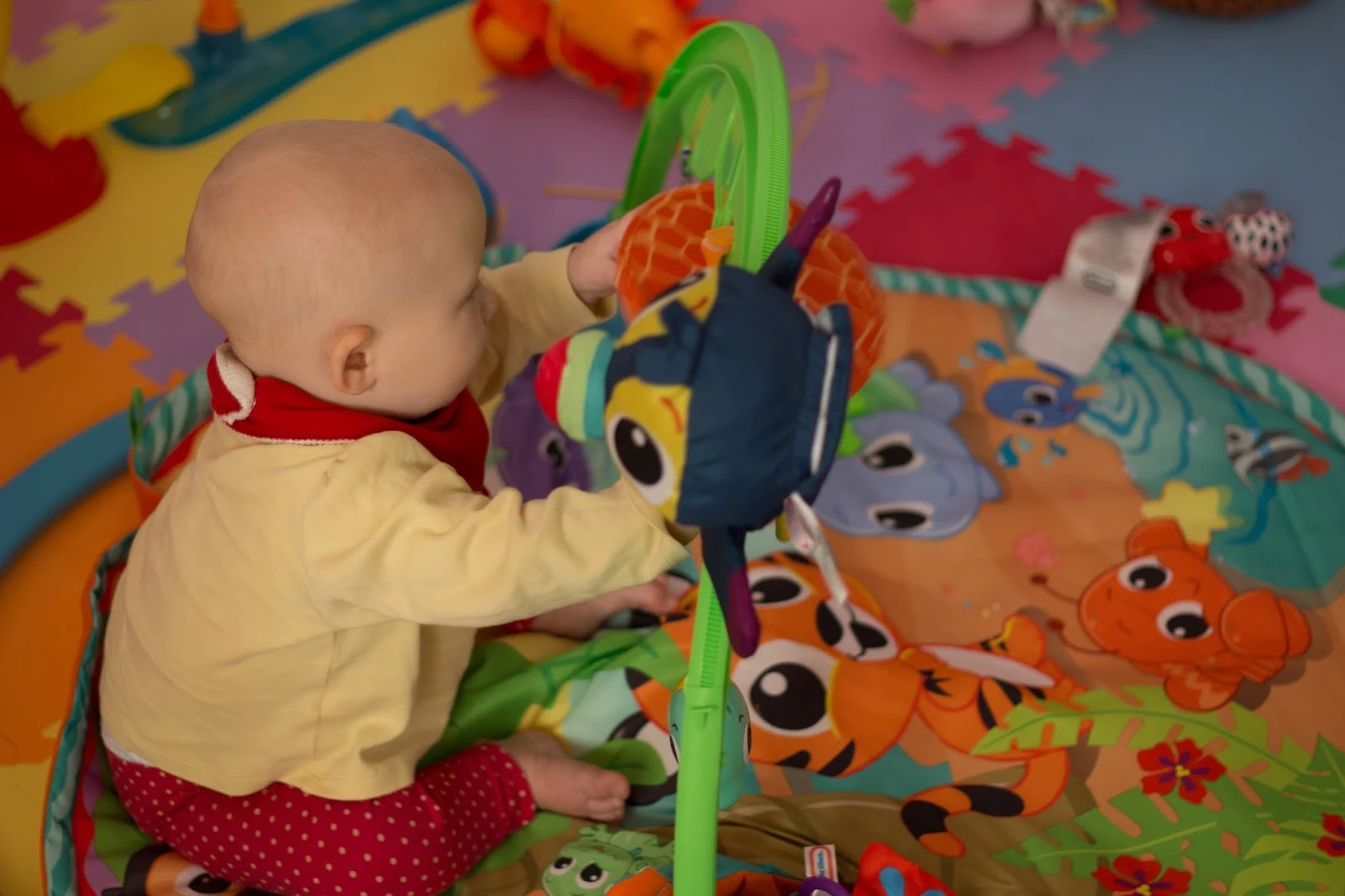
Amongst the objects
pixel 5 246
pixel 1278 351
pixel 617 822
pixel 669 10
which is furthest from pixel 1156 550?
pixel 5 246

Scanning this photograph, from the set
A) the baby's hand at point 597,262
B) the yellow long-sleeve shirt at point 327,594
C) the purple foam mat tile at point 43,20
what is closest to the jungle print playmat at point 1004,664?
the yellow long-sleeve shirt at point 327,594

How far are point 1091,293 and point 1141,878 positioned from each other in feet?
2.19

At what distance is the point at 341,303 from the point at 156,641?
310 millimetres

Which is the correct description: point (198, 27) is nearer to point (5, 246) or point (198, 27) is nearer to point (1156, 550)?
point (5, 246)

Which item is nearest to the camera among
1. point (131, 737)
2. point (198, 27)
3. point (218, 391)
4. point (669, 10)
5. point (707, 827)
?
point (707, 827)

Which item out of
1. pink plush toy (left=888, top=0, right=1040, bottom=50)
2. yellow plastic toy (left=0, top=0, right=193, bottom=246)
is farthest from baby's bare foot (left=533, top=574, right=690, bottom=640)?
pink plush toy (left=888, top=0, right=1040, bottom=50)

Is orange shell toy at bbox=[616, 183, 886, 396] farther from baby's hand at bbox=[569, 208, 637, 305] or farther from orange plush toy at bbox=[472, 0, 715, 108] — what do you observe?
orange plush toy at bbox=[472, 0, 715, 108]

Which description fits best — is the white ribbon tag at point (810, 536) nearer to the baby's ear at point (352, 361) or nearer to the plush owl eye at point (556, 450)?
the baby's ear at point (352, 361)

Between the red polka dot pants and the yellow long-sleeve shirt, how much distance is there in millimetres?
18

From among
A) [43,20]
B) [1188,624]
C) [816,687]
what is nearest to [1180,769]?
[1188,624]

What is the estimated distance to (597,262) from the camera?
3.18ft

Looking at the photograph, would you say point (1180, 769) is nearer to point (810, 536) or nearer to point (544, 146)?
point (810, 536)

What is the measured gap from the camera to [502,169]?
5.16ft

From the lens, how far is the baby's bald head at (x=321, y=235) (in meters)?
0.71
